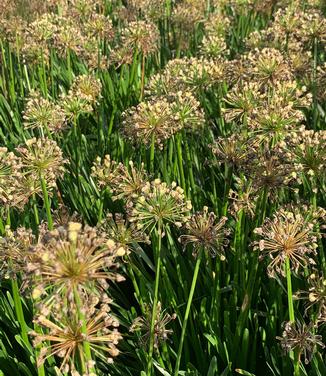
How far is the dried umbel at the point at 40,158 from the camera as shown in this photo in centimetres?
264

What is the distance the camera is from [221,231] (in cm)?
253

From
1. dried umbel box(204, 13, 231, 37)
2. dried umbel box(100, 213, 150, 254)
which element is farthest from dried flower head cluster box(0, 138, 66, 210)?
dried umbel box(204, 13, 231, 37)

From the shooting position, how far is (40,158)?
8.66ft

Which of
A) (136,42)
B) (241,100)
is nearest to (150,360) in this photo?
(241,100)

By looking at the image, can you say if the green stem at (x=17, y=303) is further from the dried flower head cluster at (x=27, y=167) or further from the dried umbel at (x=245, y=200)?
the dried umbel at (x=245, y=200)

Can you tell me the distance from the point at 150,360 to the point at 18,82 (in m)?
4.23

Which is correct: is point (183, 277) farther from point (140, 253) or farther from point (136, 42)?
point (136, 42)

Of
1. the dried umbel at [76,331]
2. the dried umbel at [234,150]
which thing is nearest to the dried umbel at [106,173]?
the dried umbel at [234,150]

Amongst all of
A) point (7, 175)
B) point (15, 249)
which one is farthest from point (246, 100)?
point (15, 249)

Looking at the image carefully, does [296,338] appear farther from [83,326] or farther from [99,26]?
[99,26]

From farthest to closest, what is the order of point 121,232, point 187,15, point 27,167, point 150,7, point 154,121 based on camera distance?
point 150,7 → point 187,15 → point 154,121 → point 27,167 → point 121,232

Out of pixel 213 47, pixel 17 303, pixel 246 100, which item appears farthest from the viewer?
pixel 213 47

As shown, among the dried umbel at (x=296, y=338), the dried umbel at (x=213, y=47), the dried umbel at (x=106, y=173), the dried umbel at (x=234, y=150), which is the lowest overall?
the dried umbel at (x=296, y=338)

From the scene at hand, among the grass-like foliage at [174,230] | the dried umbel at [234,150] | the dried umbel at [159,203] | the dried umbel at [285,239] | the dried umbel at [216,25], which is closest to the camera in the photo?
the grass-like foliage at [174,230]
